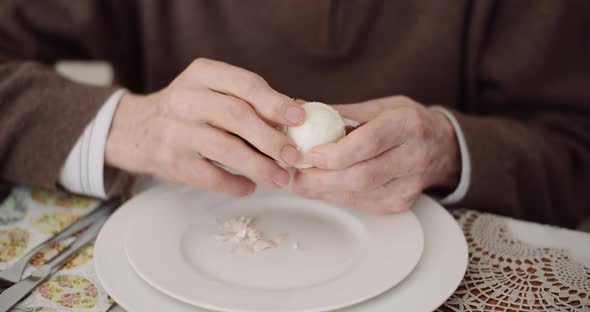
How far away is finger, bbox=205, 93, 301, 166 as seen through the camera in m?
0.58

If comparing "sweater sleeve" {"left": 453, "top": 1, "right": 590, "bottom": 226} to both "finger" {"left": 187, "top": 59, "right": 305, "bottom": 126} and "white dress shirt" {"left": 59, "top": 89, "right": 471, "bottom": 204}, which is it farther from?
"white dress shirt" {"left": 59, "top": 89, "right": 471, "bottom": 204}

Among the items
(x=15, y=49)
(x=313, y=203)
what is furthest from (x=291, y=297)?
(x=15, y=49)

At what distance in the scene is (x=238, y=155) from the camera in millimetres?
608

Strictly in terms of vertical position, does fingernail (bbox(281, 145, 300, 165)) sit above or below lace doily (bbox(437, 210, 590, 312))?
above

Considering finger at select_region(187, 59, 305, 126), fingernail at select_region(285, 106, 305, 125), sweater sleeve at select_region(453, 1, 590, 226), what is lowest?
sweater sleeve at select_region(453, 1, 590, 226)

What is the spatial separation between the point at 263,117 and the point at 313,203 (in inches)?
7.4

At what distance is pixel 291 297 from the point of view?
51cm

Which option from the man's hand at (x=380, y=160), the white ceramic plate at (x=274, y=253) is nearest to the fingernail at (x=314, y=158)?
the man's hand at (x=380, y=160)

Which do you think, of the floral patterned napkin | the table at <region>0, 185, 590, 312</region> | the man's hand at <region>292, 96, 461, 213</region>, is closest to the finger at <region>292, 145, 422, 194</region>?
the man's hand at <region>292, 96, 461, 213</region>

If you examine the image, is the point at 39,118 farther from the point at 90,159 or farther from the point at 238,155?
the point at 238,155

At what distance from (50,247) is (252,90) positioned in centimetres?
33

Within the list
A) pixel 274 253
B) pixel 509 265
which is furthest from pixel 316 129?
pixel 509 265

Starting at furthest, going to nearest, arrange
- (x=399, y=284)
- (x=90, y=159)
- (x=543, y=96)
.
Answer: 1. (x=543, y=96)
2. (x=90, y=159)
3. (x=399, y=284)

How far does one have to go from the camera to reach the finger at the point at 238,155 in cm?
61
